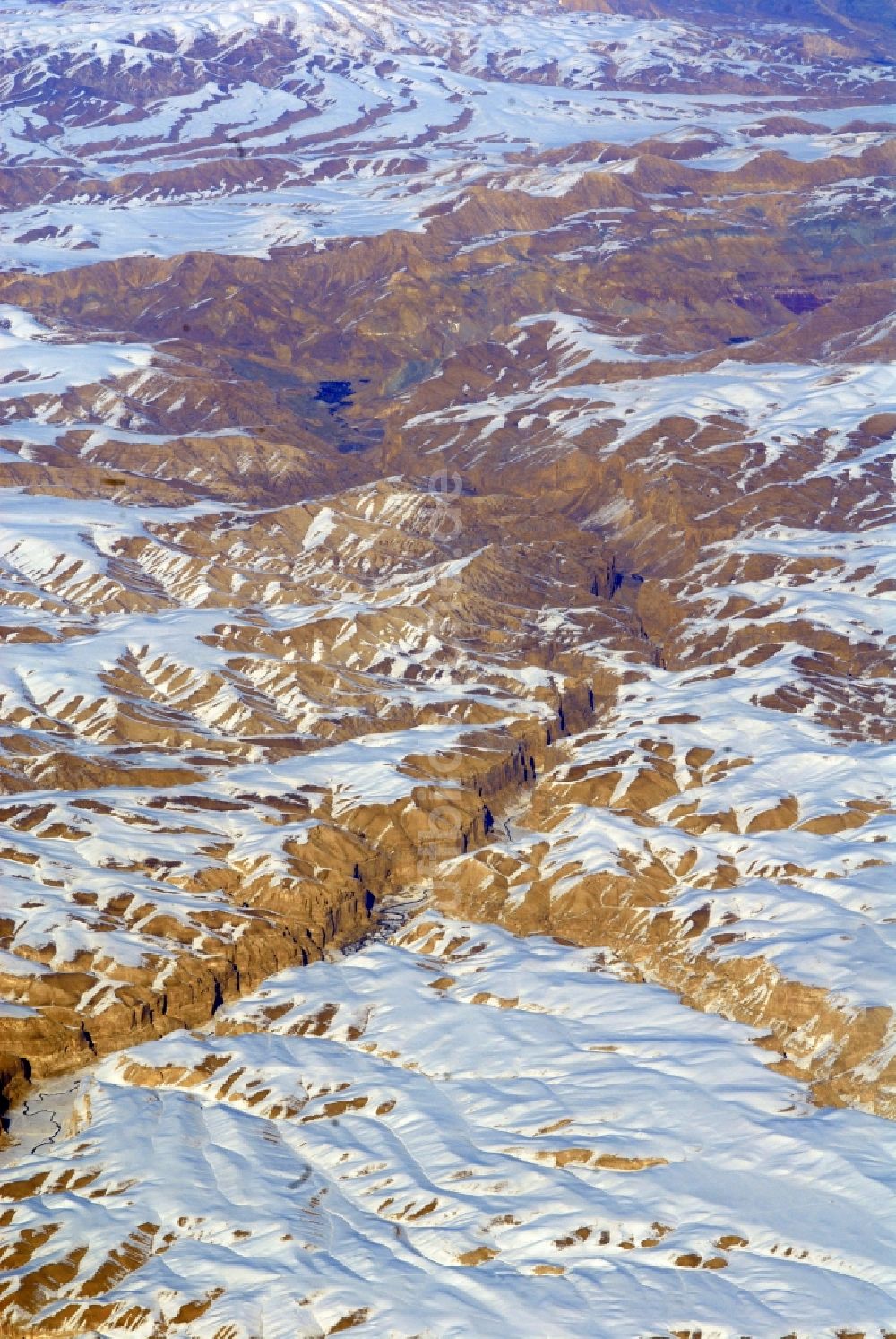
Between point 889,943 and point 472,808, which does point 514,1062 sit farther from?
point 472,808

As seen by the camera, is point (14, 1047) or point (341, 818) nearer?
point (14, 1047)

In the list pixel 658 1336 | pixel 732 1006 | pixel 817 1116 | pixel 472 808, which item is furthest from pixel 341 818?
pixel 658 1336

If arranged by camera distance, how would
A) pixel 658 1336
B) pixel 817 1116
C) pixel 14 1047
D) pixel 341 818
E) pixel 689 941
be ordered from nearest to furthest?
1. pixel 658 1336
2. pixel 817 1116
3. pixel 14 1047
4. pixel 689 941
5. pixel 341 818

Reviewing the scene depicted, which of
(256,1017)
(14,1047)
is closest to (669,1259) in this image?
(256,1017)

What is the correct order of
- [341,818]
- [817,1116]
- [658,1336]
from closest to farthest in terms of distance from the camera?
[658,1336] → [817,1116] → [341,818]

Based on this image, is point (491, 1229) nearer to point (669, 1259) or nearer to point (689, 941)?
point (669, 1259)

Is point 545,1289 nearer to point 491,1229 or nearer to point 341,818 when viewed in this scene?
point 491,1229

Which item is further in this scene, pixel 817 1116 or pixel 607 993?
pixel 607 993

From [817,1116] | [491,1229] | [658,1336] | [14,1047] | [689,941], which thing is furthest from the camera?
[689,941]

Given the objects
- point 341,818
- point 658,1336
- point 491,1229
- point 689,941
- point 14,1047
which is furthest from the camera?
point 341,818
